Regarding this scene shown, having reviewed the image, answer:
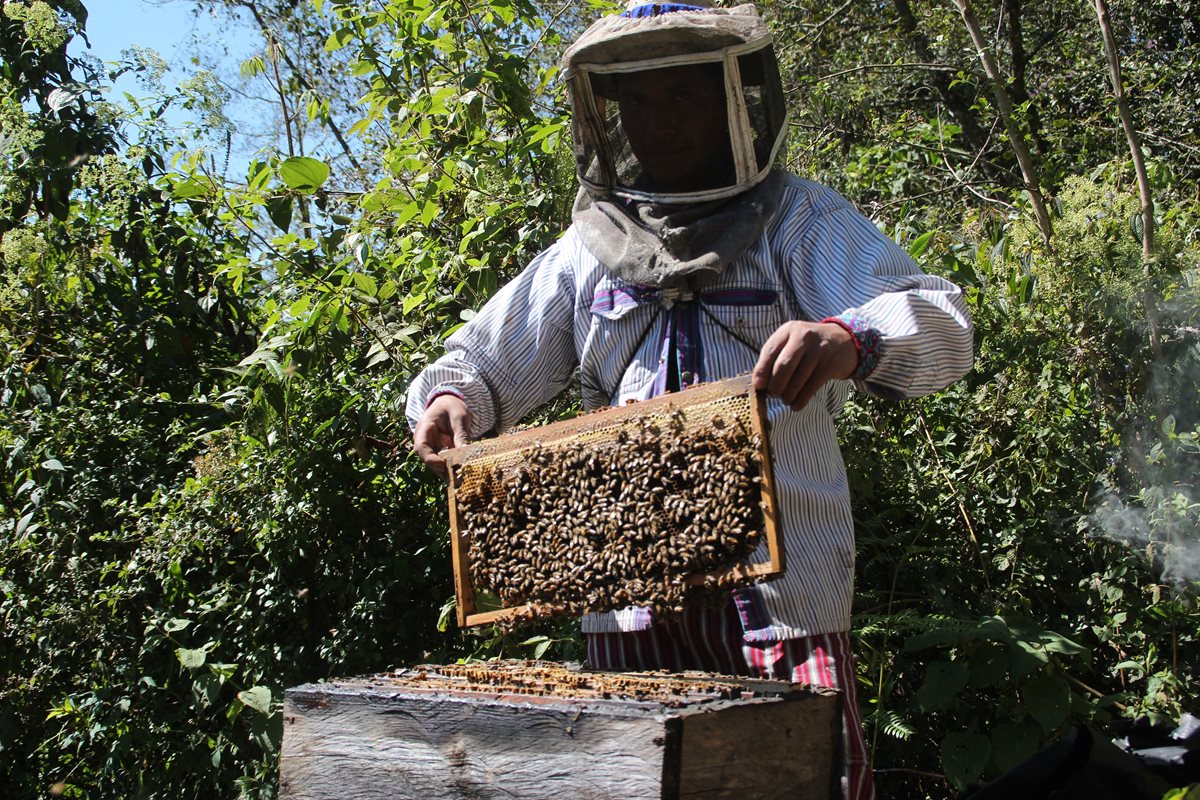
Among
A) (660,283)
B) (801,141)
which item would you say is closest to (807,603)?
(660,283)

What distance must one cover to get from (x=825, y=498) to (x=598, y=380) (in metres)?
0.65

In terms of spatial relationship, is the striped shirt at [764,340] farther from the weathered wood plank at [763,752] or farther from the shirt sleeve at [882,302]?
the weathered wood plank at [763,752]

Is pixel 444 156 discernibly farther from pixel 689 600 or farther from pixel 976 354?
pixel 689 600

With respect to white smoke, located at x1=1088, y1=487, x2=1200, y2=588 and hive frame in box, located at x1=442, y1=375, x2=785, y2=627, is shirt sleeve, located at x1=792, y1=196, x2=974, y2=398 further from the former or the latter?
white smoke, located at x1=1088, y1=487, x2=1200, y2=588

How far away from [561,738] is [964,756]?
5.66 ft

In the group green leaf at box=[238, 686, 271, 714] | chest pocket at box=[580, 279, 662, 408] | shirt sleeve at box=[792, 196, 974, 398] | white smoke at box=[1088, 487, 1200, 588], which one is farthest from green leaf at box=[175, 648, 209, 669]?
white smoke at box=[1088, 487, 1200, 588]

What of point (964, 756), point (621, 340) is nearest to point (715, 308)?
point (621, 340)

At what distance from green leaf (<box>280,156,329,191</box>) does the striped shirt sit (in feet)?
3.63

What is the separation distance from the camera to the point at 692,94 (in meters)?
2.59

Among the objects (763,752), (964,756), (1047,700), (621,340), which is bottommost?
(964,756)

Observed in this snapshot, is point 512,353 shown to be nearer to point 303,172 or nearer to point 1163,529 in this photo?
point 303,172

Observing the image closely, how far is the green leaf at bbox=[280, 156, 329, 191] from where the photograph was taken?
3.57 meters

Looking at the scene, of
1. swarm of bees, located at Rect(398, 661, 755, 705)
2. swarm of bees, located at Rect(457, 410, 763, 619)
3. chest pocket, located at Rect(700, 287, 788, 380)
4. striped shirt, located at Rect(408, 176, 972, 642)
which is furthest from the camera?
chest pocket, located at Rect(700, 287, 788, 380)

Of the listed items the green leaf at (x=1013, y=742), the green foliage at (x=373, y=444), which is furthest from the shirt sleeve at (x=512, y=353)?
the green leaf at (x=1013, y=742)
